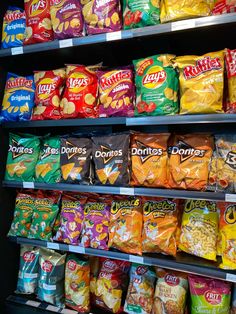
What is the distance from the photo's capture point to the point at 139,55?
6.23 feet

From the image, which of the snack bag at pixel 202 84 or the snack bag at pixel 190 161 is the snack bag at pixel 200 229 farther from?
the snack bag at pixel 202 84

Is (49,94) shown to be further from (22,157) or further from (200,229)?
(200,229)

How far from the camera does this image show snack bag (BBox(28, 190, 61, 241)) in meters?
1.95

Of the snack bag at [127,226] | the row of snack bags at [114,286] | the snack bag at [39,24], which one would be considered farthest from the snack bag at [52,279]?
the snack bag at [39,24]

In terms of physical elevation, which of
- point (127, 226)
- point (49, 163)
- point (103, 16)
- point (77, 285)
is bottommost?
point (77, 285)

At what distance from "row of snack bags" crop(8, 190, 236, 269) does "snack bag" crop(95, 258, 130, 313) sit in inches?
8.2

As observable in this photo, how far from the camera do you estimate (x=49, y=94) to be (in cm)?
188

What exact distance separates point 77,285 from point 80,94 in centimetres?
121

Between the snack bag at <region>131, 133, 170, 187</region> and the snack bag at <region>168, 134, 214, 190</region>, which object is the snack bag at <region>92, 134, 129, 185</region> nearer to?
the snack bag at <region>131, 133, 170, 187</region>

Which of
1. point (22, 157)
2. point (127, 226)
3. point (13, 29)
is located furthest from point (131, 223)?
point (13, 29)

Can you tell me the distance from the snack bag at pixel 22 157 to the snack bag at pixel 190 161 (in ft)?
3.07

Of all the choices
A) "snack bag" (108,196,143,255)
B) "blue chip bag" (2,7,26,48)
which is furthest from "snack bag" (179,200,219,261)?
"blue chip bag" (2,7,26,48)

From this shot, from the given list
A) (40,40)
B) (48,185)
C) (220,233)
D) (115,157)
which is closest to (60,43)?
(40,40)

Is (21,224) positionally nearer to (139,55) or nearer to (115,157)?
(115,157)
